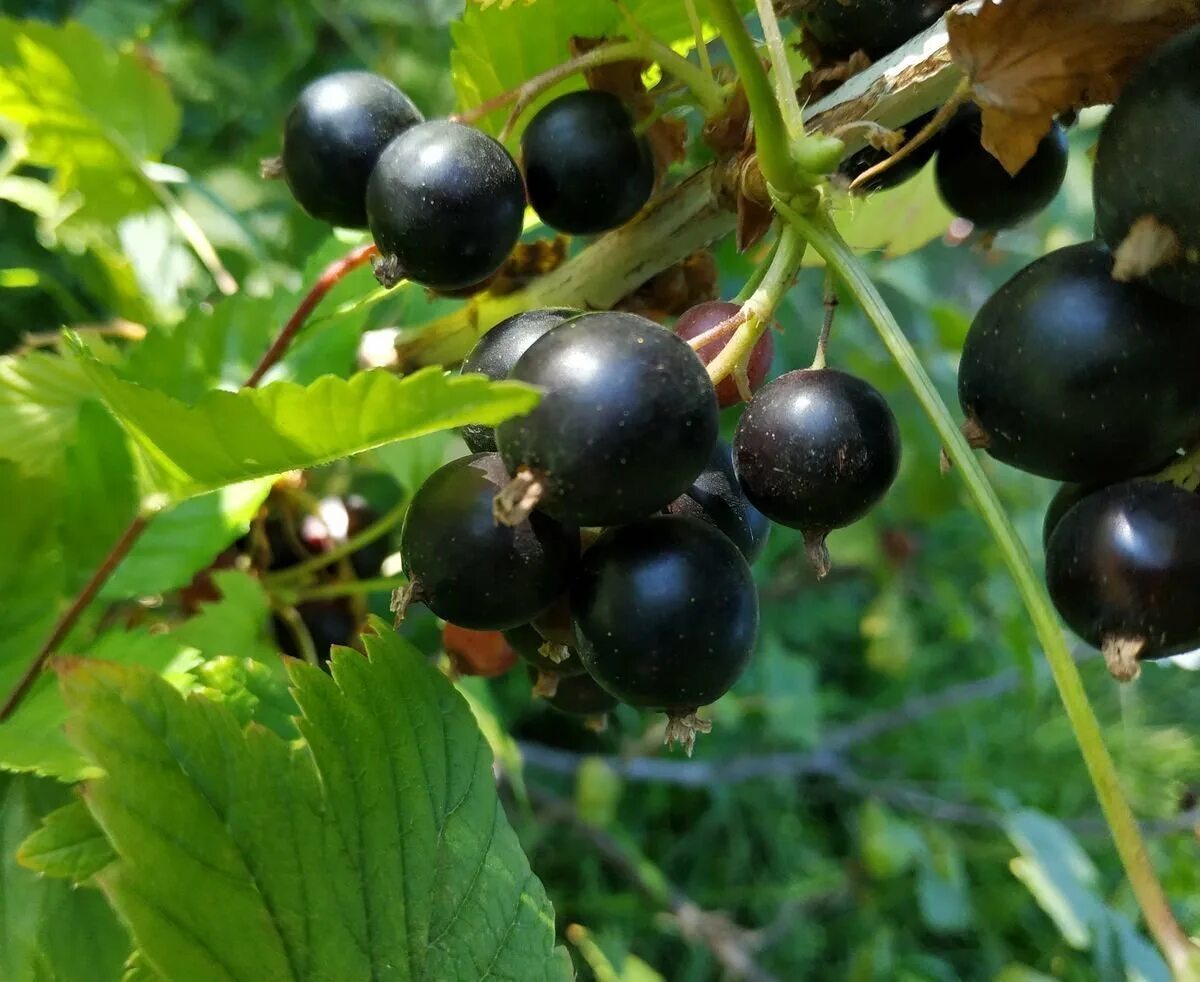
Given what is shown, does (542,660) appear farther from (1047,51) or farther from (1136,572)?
(1047,51)

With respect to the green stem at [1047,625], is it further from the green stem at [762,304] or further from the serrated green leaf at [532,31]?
the serrated green leaf at [532,31]

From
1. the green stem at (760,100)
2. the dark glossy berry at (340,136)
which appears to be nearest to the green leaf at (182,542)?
the dark glossy berry at (340,136)

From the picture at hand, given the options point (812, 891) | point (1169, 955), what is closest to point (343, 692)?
point (1169, 955)

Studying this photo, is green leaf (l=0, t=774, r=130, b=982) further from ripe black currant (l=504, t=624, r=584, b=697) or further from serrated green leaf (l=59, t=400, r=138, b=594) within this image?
ripe black currant (l=504, t=624, r=584, b=697)

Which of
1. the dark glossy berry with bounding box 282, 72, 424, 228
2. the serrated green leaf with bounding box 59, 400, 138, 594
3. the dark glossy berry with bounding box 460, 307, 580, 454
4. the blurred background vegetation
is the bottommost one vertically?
the blurred background vegetation

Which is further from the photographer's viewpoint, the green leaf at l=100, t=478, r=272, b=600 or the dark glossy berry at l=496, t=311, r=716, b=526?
the green leaf at l=100, t=478, r=272, b=600

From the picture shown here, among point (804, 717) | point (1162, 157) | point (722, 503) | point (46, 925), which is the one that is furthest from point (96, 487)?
point (804, 717)

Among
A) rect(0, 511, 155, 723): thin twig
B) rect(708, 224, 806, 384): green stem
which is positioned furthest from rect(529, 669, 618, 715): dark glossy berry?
rect(0, 511, 155, 723): thin twig

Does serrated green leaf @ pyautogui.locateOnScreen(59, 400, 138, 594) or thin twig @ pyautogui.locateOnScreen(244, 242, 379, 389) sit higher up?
thin twig @ pyautogui.locateOnScreen(244, 242, 379, 389)

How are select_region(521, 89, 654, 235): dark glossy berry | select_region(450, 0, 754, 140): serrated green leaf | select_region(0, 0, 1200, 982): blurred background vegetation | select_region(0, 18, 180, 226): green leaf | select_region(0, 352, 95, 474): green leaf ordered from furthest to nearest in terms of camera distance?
1. select_region(0, 0, 1200, 982): blurred background vegetation
2. select_region(0, 18, 180, 226): green leaf
3. select_region(0, 352, 95, 474): green leaf
4. select_region(450, 0, 754, 140): serrated green leaf
5. select_region(521, 89, 654, 235): dark glossy berry
